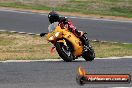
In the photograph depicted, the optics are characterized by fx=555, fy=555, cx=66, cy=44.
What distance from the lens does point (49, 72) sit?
10.8 m

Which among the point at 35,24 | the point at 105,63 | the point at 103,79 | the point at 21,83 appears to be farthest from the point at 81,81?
the point at 35,24

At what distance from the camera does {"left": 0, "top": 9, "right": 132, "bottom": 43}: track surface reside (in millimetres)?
25031

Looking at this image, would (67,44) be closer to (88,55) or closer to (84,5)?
(88,55)

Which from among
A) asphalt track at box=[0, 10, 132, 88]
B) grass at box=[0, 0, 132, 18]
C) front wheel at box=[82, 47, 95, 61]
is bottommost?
grass at box=[0, 0, 132, 18]

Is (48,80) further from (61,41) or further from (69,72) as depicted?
(61,41)

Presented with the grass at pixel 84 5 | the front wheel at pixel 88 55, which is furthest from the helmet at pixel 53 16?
the grass at pixel 84 5

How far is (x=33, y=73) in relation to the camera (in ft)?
34.6

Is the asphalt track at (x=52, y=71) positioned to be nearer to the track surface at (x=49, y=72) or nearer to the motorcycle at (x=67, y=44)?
the track surface at (x=49, y=72)

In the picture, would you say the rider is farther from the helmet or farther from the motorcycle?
the motorcycle

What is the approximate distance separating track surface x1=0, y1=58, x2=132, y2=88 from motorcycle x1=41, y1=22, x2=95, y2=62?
0.84m

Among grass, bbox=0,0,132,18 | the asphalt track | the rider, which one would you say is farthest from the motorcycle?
grass, bbox=0,0,132,18

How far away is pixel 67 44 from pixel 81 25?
1380 centimetres

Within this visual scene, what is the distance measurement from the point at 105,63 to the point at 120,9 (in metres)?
21.2

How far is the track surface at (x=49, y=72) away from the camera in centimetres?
926
